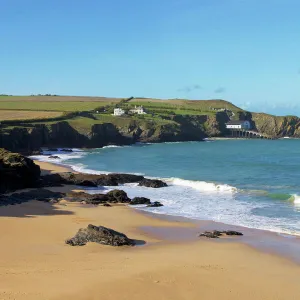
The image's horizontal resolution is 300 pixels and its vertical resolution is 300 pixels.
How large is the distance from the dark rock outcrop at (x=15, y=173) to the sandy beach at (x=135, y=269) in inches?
366

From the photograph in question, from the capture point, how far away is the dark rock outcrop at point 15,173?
98.7ft

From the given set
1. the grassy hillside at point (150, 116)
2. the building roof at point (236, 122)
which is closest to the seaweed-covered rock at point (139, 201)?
the grassy hillside at point (150, 116)

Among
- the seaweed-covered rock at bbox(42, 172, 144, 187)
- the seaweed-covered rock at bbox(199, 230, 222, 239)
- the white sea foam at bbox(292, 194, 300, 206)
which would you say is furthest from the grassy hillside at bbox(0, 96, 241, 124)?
the seaweed-covered rock at bbox(199, 230, 222, 239)

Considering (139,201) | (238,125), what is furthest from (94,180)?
(238,125)

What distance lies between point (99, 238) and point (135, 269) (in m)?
3.81

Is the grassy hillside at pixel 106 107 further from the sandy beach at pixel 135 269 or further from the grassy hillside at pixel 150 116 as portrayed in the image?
the sandy beach at pixel 135 269

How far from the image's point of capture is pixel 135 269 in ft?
46.9

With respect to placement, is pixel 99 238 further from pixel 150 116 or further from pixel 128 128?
pixel 150 116

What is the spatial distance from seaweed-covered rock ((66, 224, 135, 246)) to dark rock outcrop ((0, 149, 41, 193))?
13032 mm

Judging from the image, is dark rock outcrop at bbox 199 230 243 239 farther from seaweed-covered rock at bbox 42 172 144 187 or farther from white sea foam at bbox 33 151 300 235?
seaweed-covered rock at bbox 42 172 144 187

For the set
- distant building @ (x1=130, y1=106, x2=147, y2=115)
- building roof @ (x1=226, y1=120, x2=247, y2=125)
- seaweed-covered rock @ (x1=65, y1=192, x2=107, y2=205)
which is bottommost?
seaweed-covered rock @ (x1=65, y1=192, x2=107, y2=205)

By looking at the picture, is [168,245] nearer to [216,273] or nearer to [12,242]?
[216,273]

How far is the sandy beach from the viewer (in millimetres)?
12266

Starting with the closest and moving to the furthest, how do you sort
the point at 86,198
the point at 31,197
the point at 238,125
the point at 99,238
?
the point at 99,238 → the point at 31,197 → the point at 86,198 → the point at 238,125
